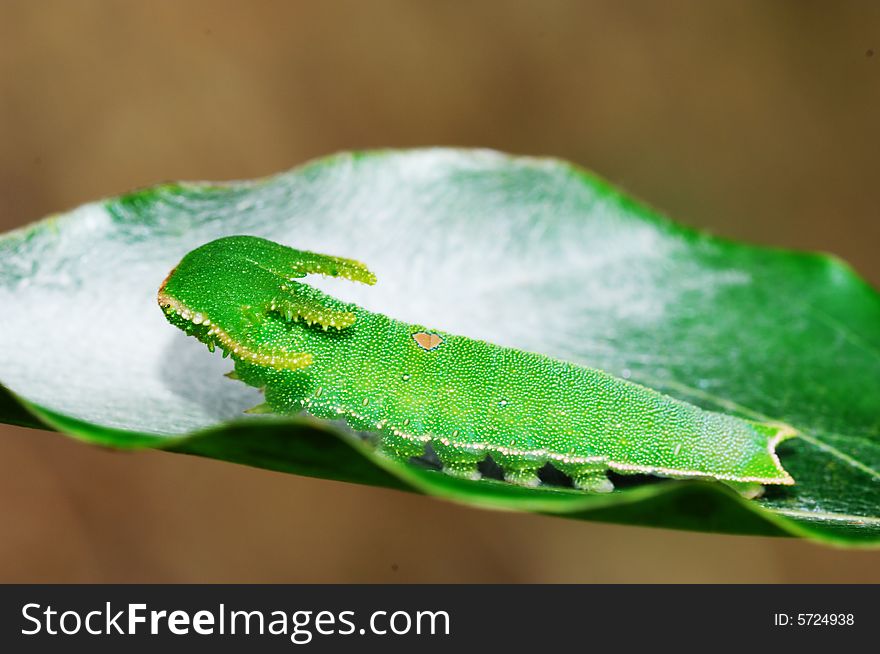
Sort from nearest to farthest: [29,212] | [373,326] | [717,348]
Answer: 1. [373,326]
2. [717,348]
3. [29,212]

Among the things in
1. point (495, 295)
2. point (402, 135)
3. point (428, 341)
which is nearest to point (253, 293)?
point (428, 341)

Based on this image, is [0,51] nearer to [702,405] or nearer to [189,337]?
[189,337]

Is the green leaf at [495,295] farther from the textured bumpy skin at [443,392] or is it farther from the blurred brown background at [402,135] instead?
the blurred brown background at [402,135]

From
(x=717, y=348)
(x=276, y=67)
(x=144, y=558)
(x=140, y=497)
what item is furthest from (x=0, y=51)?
(x=717, y=348)

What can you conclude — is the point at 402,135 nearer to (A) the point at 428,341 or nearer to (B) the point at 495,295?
(B) the point at 495,295

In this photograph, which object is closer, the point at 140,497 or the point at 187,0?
the point at 140,497

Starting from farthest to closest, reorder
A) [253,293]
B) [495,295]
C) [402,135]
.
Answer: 1. [402,135]
2. [495,295]
3. [253,293]

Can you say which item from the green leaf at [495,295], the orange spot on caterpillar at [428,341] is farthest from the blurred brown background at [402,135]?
the orange spot on caterpillar at [428,341]
